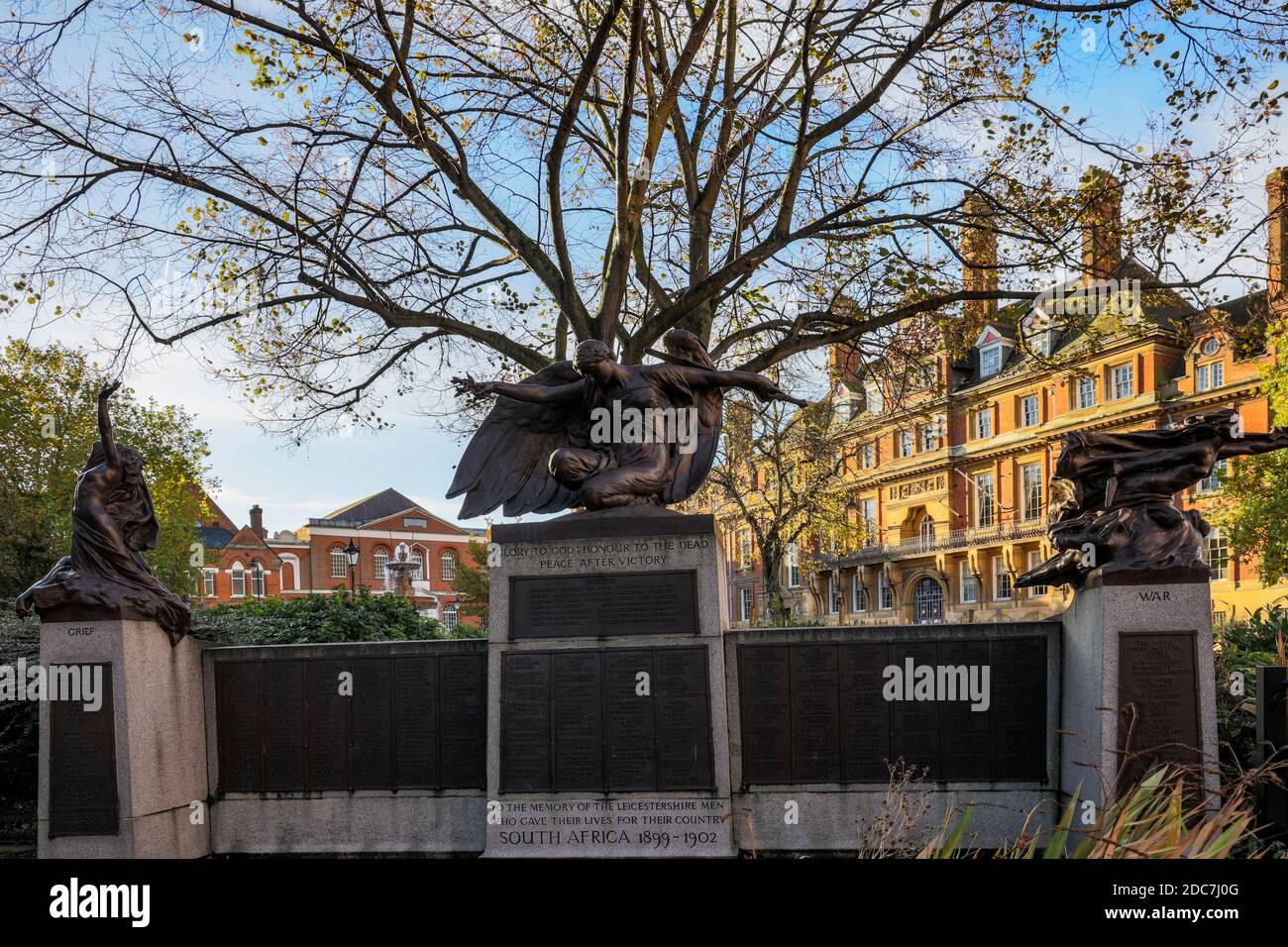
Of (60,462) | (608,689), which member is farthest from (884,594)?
(608,689)

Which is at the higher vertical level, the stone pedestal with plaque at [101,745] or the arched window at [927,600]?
the stone pedestal with plaque at [101,745]

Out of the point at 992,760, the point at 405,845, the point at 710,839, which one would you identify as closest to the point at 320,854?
the point at 405,845

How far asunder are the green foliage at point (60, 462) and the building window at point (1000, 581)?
43.3 meters

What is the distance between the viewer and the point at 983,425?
5794cm

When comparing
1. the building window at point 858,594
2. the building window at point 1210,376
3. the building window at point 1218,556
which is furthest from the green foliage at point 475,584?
the building window at point 1210,376

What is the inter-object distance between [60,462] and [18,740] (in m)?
27.8

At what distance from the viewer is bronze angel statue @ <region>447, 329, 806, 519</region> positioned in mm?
8781

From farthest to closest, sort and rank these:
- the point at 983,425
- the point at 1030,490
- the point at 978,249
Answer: the point at 983,425
the point at 1030,490
the point at 978,249

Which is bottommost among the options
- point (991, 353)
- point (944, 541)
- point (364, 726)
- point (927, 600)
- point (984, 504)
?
point (927, 600)

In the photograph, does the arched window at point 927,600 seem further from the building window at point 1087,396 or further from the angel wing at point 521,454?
the angel wing at point 521,454

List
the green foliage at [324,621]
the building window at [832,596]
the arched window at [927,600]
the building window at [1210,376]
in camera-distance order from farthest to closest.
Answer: the building window at [832,596] → the arched window at [927,600] → the building window at [1210,376] → the green foliage at [324,621]

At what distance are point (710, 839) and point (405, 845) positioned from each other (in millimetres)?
2745

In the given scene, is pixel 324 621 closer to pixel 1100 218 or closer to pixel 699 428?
pixel 699 428

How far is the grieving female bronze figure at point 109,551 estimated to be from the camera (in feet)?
26.4
